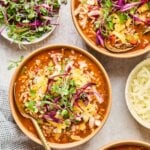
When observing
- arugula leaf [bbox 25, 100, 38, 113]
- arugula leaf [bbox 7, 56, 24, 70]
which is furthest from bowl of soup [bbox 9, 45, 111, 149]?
arugula leaf [bbox 7, 56, 24, 70]

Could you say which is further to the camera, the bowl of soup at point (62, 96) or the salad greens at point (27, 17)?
the salad greens at point (27, 17)

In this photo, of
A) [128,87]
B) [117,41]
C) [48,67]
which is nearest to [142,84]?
[128,87]

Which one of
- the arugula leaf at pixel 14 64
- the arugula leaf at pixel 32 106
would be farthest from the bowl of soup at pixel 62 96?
the arugula leaf at pixel 14 64

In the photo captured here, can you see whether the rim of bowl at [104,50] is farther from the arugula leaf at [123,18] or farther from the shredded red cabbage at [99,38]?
the arugula leaf at [123,18]

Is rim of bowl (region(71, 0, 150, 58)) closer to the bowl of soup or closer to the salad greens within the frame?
the bowl of soup

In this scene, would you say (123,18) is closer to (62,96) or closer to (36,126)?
(62,96)

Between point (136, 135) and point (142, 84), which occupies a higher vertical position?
point (142, 84)

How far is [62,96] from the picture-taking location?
2.67 metres

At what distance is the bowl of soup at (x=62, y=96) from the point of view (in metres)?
2.67

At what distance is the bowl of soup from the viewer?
2.67 metres

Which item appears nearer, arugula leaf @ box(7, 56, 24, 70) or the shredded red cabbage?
the shredded red cabbage

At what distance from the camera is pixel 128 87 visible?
2.85 metres

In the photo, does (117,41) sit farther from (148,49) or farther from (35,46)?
(35,46)

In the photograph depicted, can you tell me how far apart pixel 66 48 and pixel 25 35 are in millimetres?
229
